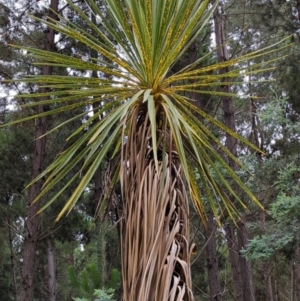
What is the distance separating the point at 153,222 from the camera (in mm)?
2078

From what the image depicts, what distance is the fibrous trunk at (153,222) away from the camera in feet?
6.56

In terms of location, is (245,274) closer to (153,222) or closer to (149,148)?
(149,148)

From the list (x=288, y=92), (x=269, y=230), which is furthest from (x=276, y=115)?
(x=288, y=92)

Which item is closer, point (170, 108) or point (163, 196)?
point (163, 196)

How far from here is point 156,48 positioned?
7.57 feet

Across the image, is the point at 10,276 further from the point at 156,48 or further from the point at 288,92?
the point at 156,48

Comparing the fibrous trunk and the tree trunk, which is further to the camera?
the tree trunk

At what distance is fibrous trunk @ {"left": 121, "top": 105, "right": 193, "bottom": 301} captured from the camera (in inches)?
78.7

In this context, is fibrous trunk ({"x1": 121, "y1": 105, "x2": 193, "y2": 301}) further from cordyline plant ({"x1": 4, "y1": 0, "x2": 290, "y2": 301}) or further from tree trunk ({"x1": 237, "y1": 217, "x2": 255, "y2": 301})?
tree trunk ({"x1": 237, "y1": 217, "x2": 255, "y2": 301})

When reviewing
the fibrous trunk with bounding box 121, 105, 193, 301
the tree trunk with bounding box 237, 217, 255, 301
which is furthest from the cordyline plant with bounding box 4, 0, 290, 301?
the tree trunk with bounding box 237, 217, 255, 301

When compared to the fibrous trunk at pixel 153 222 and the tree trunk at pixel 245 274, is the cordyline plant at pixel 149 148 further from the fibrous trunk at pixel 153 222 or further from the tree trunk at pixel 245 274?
the tree trunk at pixel 245 274

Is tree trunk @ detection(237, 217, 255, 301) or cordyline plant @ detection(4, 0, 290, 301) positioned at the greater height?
cordyline plant @ detection(4, 0, 290, 301)

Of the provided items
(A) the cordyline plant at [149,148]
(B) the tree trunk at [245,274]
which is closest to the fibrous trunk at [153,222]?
(A) the cordyline plant at [149,148]

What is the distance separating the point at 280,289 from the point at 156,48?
20939 mm
